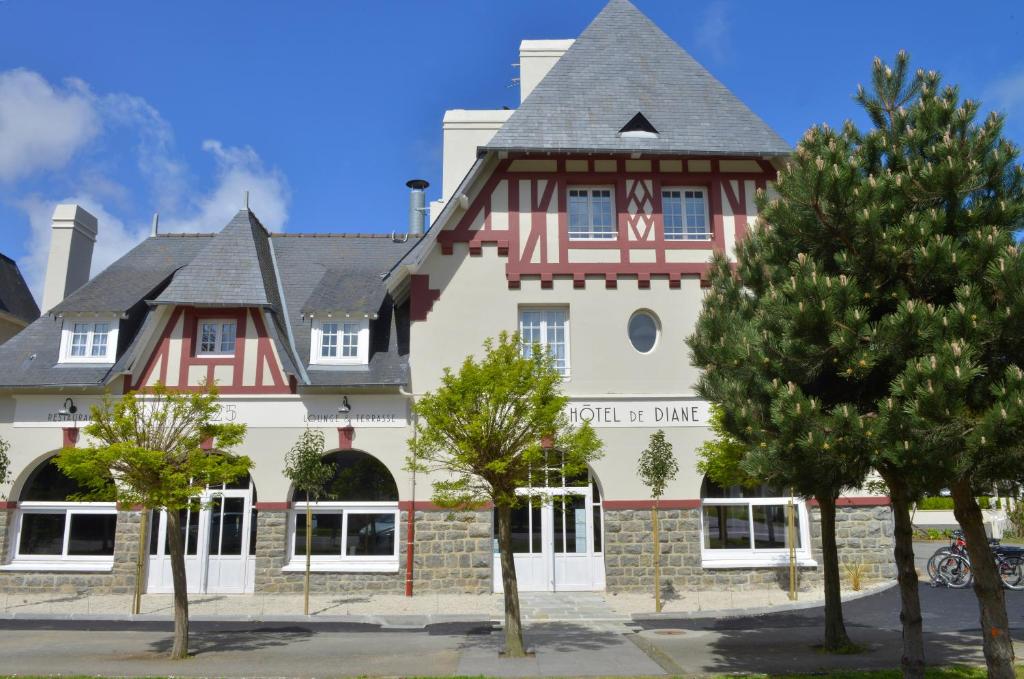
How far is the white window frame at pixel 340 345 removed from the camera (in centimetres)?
1781

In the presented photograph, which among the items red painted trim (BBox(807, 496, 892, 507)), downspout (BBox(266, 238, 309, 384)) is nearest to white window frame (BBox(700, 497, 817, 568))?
red painted trim (BBox(807, 496, 892, 507))

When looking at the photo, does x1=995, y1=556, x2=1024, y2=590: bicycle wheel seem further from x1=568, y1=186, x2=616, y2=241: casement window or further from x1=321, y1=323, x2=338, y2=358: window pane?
x1=321, y1=323, x2=338, y2=358: window pane

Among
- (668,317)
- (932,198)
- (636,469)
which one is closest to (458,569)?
(636,469)

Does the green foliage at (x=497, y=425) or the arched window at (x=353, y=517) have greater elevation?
the green foliage at (x=497, y=425)

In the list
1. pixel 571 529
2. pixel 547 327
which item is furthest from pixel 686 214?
pixel 571 529

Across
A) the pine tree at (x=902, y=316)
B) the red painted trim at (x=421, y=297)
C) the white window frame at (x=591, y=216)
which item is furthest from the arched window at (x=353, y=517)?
Result: the pine tree at (x=902, y=316)

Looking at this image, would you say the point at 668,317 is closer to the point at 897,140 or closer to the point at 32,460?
the point at 897,140

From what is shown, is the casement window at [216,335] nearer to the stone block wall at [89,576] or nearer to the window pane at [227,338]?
the window pane at [227,338]

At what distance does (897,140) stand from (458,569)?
12.1 m

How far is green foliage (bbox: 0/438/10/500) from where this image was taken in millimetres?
16922

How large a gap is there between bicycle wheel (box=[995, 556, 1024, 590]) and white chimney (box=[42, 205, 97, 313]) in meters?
23.4

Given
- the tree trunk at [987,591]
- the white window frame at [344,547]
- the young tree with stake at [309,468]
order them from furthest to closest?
the white window frame at [344,547], the young tree with stake at [309,468], the tree trunk at [987,591]

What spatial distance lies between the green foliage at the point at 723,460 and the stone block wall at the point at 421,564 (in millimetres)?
4792

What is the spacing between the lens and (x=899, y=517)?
9.01 meters
